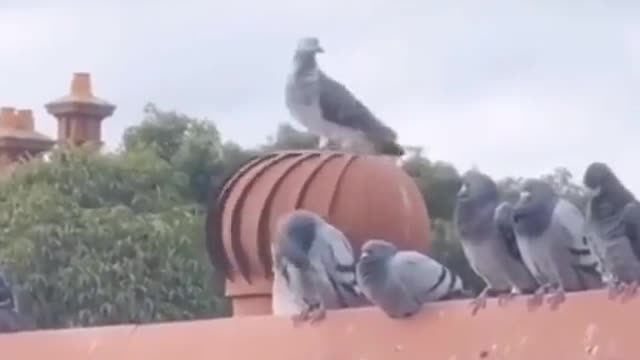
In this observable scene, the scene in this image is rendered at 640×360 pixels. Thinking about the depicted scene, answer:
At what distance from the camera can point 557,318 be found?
7.38m

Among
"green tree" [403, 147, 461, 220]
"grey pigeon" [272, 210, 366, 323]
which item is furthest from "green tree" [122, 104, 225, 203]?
"grey pigeon" [272, 210, 366, 323]

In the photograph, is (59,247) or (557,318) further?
(59,247)

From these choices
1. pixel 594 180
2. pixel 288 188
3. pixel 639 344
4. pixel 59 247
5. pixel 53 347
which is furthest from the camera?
pixel 59 247

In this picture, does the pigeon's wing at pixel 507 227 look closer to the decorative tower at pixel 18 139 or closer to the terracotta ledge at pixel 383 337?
the terracotta ledge at pixel 383 337

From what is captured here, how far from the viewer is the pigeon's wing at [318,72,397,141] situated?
36.2 feet

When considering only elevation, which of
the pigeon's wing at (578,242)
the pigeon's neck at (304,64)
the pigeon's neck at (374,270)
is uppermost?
the pigeon's neck at (304,64)

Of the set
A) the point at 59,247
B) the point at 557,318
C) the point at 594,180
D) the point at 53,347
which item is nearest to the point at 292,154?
the point at 53,347

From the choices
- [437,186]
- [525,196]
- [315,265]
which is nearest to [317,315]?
[315,265]

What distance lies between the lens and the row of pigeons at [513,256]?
319 inches

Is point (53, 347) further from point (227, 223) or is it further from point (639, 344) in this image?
point (639, 344)

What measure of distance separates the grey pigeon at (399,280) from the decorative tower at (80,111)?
75.2ft

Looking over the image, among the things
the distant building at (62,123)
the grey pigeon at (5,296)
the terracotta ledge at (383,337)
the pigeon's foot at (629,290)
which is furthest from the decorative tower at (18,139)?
the pigeon's foot at (629,290)

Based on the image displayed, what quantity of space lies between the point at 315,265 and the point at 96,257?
1548 cm

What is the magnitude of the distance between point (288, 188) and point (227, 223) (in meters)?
0.41
